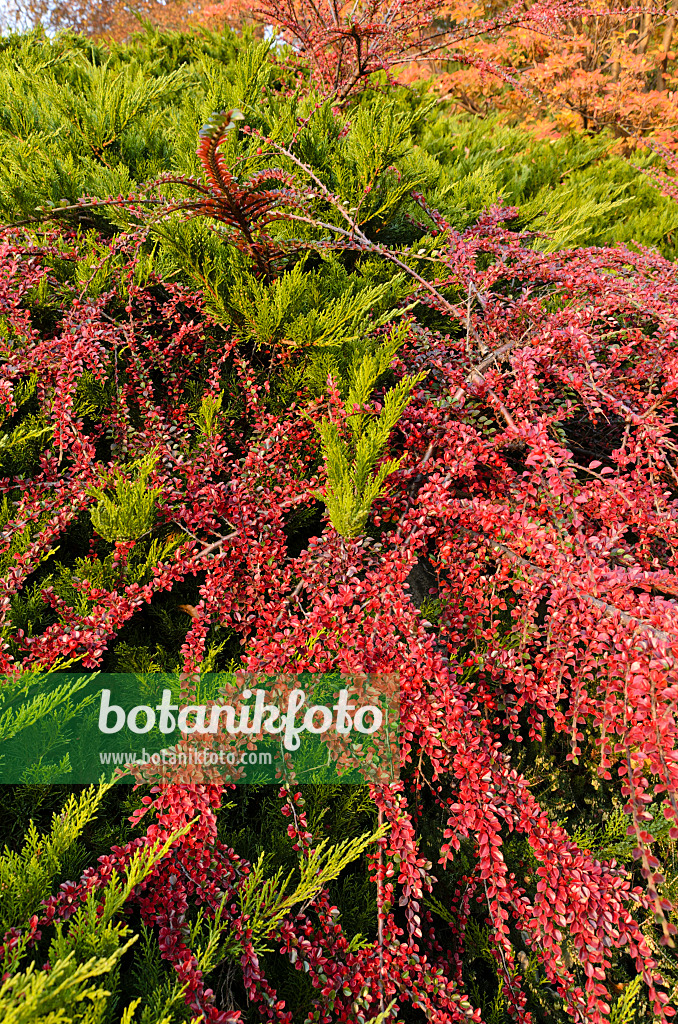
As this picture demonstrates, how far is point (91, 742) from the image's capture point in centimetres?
131

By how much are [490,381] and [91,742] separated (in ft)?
4.57

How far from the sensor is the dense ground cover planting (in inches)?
40.7

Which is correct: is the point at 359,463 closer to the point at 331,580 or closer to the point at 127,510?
the point at 331,580

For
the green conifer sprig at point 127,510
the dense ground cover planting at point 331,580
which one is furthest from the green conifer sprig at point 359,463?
the green conifer sprig at point 127,510

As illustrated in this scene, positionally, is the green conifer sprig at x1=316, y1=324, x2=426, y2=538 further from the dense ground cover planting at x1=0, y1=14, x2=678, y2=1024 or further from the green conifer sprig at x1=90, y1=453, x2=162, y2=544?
the green conifer sprig at x1=90, y1=453, x2=162, y2=544

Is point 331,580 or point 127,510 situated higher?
point 127,510

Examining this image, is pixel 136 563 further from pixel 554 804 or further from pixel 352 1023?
pixel 554 804

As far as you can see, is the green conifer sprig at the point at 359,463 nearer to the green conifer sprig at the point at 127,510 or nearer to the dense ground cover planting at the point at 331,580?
the dense ground cover planting at the point at 331,580

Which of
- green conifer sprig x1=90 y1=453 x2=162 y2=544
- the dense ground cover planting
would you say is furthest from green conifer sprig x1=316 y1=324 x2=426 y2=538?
green conifer sprig x1=90 y1=453 x2=162 y2=544

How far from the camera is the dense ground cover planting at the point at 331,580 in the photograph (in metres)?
1.03

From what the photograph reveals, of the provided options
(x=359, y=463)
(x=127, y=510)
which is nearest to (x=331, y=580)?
(x=359, y=463)

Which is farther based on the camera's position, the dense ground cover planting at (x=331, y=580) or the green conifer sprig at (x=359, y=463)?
the green conifer sprig at (x=359, y=463)

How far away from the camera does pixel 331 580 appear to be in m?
1.45

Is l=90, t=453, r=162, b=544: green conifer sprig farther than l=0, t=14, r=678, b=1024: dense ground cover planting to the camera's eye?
Yes
